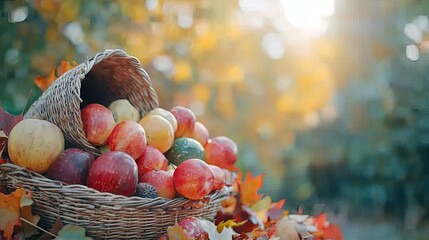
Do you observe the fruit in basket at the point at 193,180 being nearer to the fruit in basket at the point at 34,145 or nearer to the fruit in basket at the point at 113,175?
the fruit in basket at the point at 113,175

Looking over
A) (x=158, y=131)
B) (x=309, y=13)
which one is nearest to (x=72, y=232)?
(x=158, y=131)

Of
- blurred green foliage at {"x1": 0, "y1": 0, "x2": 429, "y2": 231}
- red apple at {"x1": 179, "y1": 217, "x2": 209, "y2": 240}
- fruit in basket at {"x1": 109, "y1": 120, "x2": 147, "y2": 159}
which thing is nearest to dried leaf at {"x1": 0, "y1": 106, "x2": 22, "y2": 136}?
fruit in basket at {"x1": 109, "y1": 120, "x2": 147, "y2": 159}

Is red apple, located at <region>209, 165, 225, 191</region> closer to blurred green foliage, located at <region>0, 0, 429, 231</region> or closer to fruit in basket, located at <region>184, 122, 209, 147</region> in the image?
fruit in basket, located at <region>184, 122, 209, 147</region>

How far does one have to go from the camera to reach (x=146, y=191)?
41.3 inches

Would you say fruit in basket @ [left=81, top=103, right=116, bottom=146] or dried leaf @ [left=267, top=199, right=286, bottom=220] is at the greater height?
fruit in basket @ [left=81, top=103, right=116, bottom=146]

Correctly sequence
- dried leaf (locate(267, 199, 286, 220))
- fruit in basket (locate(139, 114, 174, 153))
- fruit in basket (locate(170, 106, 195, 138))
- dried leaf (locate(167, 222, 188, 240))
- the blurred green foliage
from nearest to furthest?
dried leaf (locate(167, 222, 188, 240)) → fruit in basket (locate(139, 114, 174, 153)) → fruit in basket (locate(170, 106, 195, 138)) → dried leaf (locate(267, 199, 286, 220)) → the blurred green foliage

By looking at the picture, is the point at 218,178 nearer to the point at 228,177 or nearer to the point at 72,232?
the point at 228,177

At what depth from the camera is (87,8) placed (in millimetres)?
2674

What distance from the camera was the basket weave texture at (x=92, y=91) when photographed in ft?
3.53

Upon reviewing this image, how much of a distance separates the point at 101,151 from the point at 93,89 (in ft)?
0.63

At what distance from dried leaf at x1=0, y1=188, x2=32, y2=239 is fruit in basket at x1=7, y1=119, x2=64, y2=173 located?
66 mm

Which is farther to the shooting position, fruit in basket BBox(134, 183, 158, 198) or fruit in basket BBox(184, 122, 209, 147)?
fruit in basket BBox(184, 122, 209, 147)

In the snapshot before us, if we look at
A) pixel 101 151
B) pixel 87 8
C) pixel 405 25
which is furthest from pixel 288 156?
pixel 101 151

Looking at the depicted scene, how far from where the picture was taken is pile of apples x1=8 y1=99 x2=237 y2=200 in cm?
102
